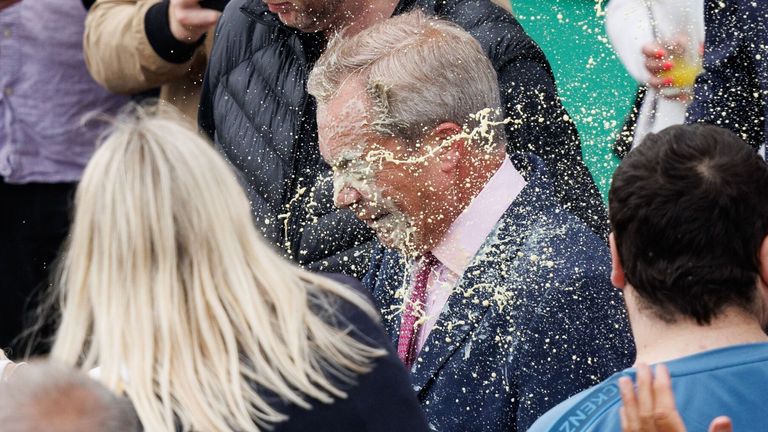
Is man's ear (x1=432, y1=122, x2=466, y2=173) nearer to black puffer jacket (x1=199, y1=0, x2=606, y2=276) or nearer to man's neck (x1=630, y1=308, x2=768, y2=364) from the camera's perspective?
black puffer jacket (x1=199, y1=0, x2=606, y2=276)

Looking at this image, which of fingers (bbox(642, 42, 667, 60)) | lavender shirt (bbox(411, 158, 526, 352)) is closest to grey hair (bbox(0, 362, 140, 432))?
lavender shirt (bbox(411, 158, 526, 352))

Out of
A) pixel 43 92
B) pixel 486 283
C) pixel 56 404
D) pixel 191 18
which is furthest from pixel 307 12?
pixel 56 404

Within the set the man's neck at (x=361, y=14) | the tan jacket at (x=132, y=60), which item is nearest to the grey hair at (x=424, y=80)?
the man's neck at (x=361, y=14)

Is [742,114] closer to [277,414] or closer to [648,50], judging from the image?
[648,50]

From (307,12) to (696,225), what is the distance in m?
1.46

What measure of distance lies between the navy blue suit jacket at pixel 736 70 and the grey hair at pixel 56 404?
170 cm

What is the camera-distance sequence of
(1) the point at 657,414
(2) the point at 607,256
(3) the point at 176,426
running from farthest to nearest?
(2) the point at 607,256
(3) the point at 176,426
(1) the point at 657,414

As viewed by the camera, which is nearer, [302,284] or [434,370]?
→ [302,284]

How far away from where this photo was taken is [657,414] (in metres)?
1.65

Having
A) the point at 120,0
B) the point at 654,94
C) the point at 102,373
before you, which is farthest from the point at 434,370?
the point at 120,0

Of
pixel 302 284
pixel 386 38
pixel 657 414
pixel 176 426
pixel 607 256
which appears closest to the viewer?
pixel 657 414

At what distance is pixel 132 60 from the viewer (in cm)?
397

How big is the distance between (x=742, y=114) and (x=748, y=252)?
985mm

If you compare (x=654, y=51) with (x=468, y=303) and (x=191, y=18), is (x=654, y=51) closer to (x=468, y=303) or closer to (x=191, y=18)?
(x=468, y=303)
